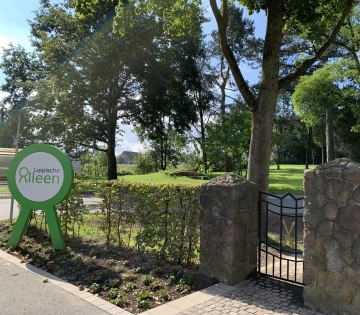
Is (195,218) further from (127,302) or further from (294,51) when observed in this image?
(294,51)

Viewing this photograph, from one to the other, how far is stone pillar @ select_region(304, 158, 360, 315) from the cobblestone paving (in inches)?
8.8

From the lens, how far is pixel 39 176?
6.55 meters

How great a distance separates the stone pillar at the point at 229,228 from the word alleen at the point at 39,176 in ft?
9.62

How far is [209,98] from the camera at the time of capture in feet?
110

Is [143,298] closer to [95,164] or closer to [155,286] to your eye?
[155,286]

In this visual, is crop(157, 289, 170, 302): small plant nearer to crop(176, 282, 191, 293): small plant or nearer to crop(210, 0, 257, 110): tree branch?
crop(176, 282, 191, 293): small plant

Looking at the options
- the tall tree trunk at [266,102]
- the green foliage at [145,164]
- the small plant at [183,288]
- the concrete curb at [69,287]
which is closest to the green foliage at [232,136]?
the tall tree trunk at [266,102]

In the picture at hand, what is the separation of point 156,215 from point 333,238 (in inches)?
107

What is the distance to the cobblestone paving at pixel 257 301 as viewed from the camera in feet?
12.7

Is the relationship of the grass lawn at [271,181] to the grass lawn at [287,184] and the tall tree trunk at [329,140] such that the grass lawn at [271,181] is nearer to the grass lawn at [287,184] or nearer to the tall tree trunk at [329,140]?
the grass lawn at [287,184]

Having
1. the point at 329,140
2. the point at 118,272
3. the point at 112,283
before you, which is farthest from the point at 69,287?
the point at 329,140

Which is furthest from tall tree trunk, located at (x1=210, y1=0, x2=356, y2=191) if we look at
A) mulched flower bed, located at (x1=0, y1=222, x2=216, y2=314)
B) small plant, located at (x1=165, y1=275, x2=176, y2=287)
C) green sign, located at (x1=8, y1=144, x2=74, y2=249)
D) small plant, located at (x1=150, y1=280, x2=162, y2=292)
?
green sign, located at (x1=8, y1=144, x2=74, y2=249)

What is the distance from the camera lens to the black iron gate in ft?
15.6

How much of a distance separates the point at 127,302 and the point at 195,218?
1.59 meters
